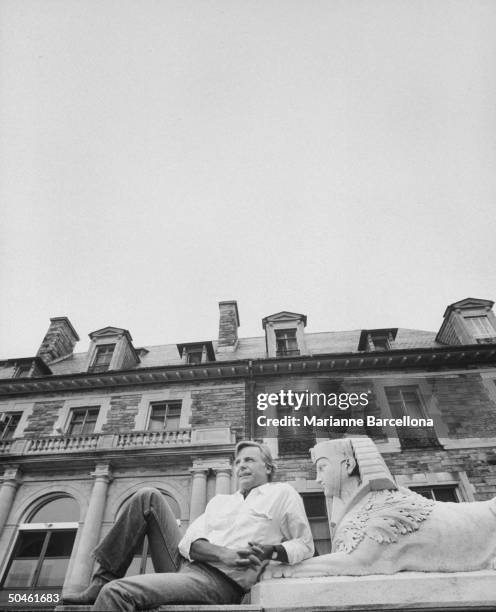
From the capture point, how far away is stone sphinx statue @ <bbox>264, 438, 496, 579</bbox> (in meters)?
2.25

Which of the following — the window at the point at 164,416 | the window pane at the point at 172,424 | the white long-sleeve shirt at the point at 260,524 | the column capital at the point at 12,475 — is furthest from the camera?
the window at the point at 164,416

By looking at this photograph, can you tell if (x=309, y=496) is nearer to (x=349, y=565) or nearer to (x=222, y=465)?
(x=222, y=465)

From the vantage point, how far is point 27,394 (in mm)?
14492

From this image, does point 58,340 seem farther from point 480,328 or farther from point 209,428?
point 480,328

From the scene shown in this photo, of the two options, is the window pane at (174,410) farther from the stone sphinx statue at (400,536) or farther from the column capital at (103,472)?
the stone sphinx statue at (400,536)

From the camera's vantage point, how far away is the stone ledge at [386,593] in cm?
197

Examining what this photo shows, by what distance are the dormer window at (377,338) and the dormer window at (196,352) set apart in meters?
5.80

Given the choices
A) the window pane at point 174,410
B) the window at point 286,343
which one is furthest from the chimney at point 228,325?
the window pane at point 174,410

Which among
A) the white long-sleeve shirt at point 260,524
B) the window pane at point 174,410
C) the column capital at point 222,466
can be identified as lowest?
the white long-sleeve shirt at point 260,524

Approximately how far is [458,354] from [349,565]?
41.2 ft

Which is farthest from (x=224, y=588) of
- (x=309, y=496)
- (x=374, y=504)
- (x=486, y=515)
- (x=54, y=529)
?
(x=54, y=529)

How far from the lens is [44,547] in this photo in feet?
35.4

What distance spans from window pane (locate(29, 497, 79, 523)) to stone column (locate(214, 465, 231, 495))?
4.09 m

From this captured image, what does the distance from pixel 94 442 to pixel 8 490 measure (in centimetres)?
259
